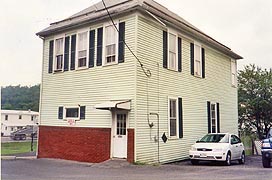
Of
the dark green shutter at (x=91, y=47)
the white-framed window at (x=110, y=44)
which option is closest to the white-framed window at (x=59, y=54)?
the dark green shutter at (x=91, y=47)

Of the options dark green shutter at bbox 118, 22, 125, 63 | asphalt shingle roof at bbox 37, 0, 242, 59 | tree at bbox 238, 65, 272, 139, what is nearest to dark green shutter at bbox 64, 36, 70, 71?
asphalt shingle roof at bbox 37, 0, 242, 59

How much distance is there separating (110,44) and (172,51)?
11.5 feet

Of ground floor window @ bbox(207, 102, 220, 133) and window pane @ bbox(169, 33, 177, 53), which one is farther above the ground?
window pane @ bbox(169, 33, 177, 53)

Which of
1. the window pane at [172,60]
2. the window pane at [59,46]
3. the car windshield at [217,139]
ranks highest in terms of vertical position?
the window pane at [59,46]

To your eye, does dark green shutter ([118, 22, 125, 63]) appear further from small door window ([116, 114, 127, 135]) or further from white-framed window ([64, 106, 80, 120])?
white-framed window ([64, 106, 80, 120])

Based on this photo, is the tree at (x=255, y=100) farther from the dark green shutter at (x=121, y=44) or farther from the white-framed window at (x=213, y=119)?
the dark green shutter at (x=121, y=44)

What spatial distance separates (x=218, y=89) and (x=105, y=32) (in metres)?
9.78

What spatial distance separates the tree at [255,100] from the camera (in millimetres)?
29578

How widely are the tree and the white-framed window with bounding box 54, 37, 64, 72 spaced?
1941cm

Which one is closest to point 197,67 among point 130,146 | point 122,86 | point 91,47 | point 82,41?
point 122,86

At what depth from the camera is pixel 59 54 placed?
57.9 feet

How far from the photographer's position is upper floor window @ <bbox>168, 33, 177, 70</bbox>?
54.6 ft

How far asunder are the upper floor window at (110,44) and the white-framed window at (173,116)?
361 cm

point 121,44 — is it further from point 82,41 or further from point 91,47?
point 82,41
